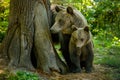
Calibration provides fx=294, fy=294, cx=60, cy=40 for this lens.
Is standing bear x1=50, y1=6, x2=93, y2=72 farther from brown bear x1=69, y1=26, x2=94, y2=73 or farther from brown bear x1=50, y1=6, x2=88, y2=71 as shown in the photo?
brown bear x1=69, y1=26, x2=94, y2=73

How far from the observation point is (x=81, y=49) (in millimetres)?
6312

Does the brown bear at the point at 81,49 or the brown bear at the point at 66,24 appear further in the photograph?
the brown bear at the point at 66,24

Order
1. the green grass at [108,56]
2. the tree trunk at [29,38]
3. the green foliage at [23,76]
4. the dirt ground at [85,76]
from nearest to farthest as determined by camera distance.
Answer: the green foliage at [23,76]
the dirt ground at [85,76]
the tree trunk at [29,38]
the green grass at [108,56]

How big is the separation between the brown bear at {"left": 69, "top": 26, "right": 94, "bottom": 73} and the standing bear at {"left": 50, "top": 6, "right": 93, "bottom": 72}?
0.43 feet

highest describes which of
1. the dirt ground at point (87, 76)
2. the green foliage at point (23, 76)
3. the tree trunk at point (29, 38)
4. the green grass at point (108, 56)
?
the tree trunk at point (29, 38)

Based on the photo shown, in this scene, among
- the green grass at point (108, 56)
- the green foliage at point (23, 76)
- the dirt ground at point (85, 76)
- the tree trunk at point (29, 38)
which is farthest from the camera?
the green grass at point (108, 56)

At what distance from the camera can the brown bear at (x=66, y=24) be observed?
610 cm

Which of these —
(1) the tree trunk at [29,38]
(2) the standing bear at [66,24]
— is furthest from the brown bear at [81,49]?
(1) the tree trunk at [29,38]

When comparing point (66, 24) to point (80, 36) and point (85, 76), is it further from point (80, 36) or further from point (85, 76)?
point (85, 76)

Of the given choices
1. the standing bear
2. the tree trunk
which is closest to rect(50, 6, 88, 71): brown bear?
the standing bear

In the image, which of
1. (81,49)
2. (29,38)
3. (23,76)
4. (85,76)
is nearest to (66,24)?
(81,49)

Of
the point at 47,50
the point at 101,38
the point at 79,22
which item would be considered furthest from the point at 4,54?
the point at 101,38

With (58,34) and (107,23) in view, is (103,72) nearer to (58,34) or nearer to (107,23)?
(58,34)

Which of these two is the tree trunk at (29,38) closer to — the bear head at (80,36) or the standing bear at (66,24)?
the standing bear at (66,24)
